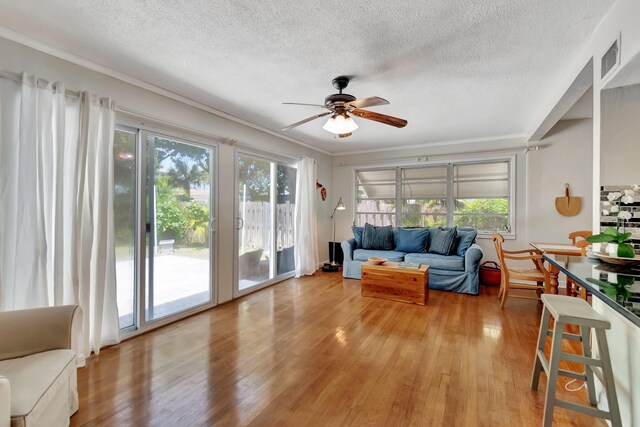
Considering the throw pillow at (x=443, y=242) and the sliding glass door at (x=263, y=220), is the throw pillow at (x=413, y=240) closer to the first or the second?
the throw pillow at (x=443, y=242)

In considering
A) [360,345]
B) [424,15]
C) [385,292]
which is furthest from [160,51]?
[385,292]

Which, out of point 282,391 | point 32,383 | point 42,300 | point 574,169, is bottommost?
point 282,391

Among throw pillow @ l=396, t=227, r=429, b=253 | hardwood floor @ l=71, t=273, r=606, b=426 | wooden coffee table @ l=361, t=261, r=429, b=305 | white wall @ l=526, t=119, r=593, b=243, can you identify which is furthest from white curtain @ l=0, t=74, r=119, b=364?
white wall @ l=526, t=119, r=593, b=243

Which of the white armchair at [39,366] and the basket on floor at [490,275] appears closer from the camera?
the white armchair at [39,366]

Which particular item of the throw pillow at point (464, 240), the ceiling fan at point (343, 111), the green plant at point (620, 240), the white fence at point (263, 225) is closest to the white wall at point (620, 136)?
the green plant at point (620, 240)

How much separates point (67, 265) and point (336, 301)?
9.07ft

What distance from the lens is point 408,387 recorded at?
1951 millimetres

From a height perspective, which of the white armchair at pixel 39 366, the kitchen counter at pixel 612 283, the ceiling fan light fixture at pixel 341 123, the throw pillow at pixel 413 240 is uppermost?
the ceiling fan light fixture at pixel 341 123

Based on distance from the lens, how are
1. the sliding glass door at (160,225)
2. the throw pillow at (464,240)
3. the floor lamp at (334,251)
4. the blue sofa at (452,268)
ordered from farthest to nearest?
1. the floor lamp at (334,251)
2. the throw pillow at (464,240)
3. the blue sofa at (452,268)
4. the sliding glass door at (160,225)

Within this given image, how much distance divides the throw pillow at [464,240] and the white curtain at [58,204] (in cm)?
442

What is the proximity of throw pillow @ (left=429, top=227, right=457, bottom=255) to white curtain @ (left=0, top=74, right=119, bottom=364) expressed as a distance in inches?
167

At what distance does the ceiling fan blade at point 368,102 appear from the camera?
2209 mm

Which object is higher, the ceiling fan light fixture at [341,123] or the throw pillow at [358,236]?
the ceiling fan light fixture at [341,123]

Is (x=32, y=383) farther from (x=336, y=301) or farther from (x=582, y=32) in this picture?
(x=582, y=32)
